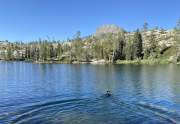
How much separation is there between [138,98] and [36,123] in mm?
26553

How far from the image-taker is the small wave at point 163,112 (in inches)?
1635

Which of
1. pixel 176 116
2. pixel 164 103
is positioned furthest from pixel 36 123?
pixel 164 103

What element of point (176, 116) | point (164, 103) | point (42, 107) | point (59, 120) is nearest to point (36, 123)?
point (59, 120)

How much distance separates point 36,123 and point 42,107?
1090 cm

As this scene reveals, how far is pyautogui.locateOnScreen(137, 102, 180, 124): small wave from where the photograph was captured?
41.5 meters

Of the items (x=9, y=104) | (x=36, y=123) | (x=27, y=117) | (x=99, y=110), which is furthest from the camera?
(x=9, y=104)

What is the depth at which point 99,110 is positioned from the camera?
4794 centimetres

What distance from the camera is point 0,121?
39.4 meters

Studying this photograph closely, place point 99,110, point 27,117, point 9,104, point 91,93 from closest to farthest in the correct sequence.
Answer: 1. point 27,117
2. point 99,110
3. point 9,104
4. point 91,93

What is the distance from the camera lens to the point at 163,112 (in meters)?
45.7

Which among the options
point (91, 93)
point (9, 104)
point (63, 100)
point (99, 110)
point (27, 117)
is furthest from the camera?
point (91, 93)

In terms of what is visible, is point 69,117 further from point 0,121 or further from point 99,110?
point 0,121

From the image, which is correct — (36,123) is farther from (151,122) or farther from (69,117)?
(151,122)

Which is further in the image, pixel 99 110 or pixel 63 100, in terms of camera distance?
pixel 63 100
